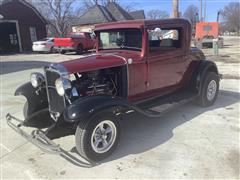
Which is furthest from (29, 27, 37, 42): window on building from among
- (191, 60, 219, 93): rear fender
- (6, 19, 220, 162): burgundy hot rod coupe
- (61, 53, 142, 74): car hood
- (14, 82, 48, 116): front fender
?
(61, 53, 142, 74): car hood

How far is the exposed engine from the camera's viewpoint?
386cm

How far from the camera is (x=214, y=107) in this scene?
5.63 metres

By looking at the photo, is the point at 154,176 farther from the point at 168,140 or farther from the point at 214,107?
the point at 214,107

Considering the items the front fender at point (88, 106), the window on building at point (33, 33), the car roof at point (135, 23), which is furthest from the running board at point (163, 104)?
the window on building at point (33, 33)

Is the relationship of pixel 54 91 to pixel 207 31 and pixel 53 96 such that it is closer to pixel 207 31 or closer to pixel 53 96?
pixel 53 96

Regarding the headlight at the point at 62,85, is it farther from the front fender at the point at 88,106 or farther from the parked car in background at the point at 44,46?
the parked car in background at the point at 44,46

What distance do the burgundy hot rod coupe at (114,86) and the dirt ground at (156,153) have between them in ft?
1.00

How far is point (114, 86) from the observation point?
13.6 ft

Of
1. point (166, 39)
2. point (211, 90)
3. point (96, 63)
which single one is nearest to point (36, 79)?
point (96, 63)

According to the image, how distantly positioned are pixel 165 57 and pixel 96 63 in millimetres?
1543

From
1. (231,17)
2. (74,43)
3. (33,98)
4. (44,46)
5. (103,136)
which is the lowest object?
(103,136)

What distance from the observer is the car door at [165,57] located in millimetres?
4531

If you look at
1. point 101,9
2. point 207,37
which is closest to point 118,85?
point 207,37

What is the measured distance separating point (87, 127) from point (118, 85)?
43.0 inches
